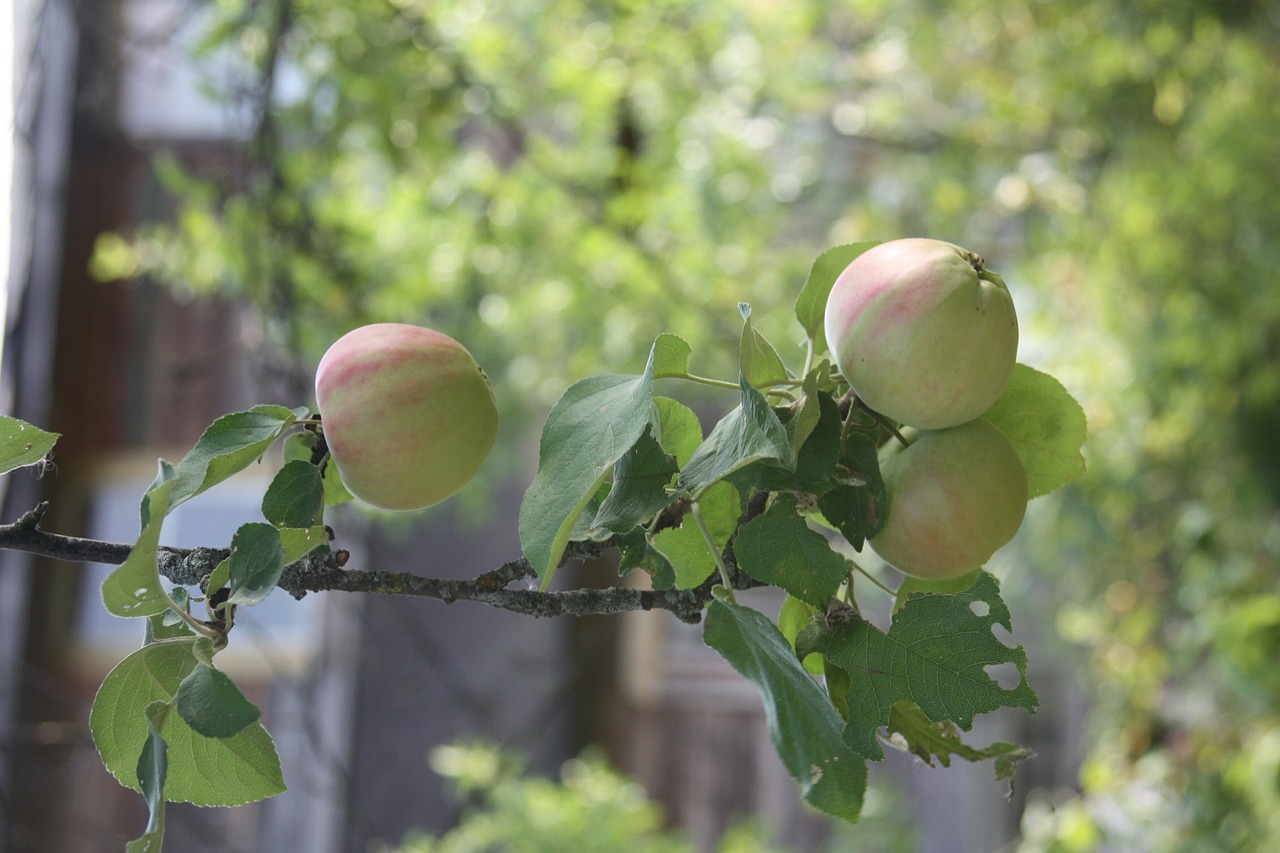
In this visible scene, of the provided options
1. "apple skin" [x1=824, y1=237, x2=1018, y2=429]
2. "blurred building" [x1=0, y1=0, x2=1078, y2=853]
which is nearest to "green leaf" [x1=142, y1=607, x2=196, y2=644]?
"apple skin" [x1=824, y1=237, x2=1018, y2=429]

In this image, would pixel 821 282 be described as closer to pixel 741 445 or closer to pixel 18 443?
pixel 741 445

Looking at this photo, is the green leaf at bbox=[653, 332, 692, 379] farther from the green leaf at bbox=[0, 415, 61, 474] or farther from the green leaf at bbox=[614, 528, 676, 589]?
the green leaf at bbox=[0, 415, 61, 474]

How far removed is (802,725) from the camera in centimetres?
30

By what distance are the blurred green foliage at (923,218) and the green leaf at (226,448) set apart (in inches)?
43.0

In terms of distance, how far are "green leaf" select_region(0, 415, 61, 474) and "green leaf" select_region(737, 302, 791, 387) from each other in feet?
0.71

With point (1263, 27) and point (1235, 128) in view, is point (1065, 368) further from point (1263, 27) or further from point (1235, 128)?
point (1263, 27)

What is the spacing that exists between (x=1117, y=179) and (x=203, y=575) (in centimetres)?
180

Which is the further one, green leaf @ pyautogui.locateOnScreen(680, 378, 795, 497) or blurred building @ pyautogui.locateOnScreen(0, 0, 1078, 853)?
blurred building @ pyautogui.locateOnScreen(0, 0, 1078, 853)

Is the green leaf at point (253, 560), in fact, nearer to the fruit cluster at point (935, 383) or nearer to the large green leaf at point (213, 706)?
the large green leaf at point (213, 706)

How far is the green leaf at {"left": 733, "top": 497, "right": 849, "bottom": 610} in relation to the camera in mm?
337

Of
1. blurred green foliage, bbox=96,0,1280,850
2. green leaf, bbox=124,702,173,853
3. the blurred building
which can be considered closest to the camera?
green leaf, bbox=124,702,173,853

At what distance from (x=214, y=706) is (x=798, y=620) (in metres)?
0.20

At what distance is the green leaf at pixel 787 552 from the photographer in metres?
0.34

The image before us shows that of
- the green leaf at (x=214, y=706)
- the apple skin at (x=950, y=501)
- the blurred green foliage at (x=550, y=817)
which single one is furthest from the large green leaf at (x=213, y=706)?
the blurred green foliage at (x=550, y=817)
